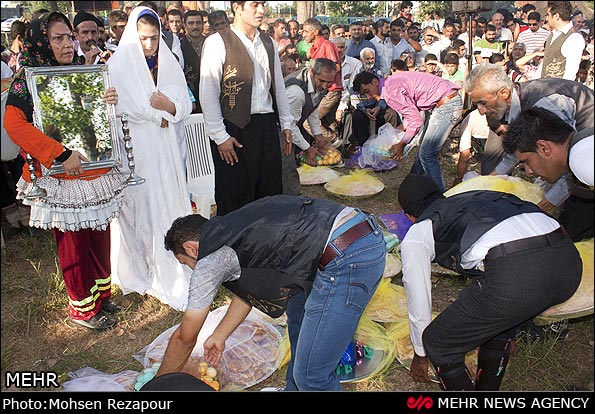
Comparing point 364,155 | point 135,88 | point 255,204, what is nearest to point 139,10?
point 135,88

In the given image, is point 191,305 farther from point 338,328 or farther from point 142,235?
point 142,235

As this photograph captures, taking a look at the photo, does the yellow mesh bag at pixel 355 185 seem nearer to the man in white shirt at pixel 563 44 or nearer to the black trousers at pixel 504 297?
the man in white shirt at pixel 563 44

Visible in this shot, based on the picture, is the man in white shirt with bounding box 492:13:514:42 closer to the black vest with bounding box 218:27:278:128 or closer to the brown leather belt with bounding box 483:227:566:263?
the black vest with bounding box 218:27:278:128

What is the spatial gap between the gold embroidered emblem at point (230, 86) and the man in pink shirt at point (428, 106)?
2211mm

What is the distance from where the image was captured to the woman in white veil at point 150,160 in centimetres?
320

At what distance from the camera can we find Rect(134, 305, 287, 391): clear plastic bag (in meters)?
2.81

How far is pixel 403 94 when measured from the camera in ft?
17.1

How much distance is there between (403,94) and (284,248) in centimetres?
368

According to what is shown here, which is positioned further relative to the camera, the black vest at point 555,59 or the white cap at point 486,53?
the white cap at point 486,53

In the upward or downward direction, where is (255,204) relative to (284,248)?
upward

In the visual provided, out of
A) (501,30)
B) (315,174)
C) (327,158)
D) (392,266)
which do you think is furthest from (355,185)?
(501,30)

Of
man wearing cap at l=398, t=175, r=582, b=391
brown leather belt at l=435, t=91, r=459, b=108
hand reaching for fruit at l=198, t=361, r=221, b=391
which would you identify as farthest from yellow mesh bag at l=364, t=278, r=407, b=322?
brown leather belt at l=435, t=91, r=459, b=108

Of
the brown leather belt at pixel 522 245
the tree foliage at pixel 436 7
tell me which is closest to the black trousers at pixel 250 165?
the brown leather belt at pixel 522 245
